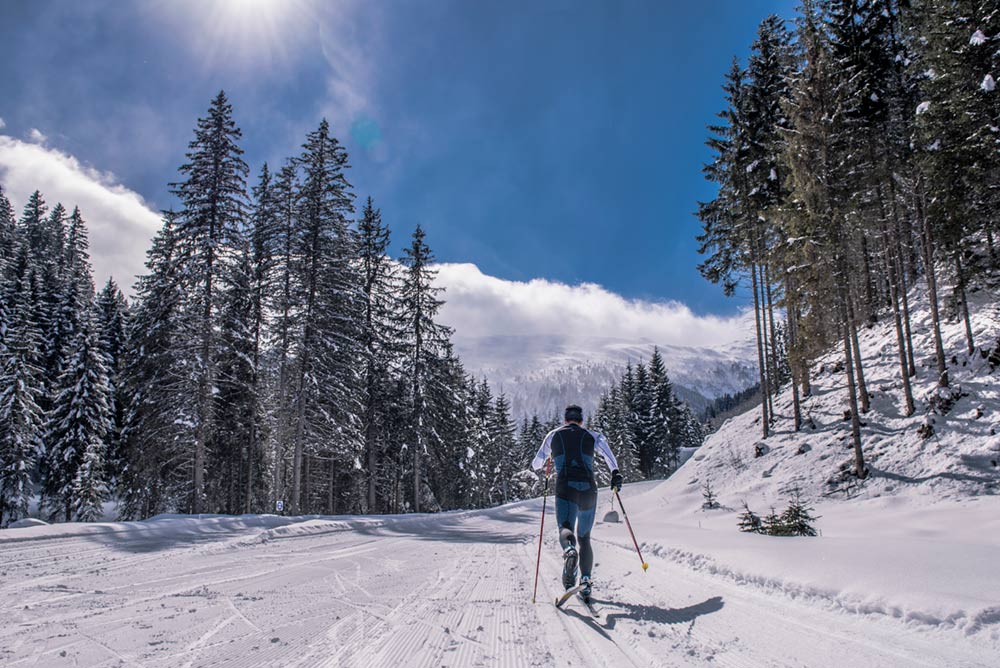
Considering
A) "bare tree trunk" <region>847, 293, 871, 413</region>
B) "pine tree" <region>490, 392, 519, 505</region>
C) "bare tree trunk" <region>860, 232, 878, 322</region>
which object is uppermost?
"bare tree trunk" <region>860, 232, 878, 322</region>

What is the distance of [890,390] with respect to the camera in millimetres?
17844

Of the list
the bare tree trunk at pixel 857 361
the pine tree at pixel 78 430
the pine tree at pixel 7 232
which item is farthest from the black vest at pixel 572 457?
the pine tree at pixel 7 232

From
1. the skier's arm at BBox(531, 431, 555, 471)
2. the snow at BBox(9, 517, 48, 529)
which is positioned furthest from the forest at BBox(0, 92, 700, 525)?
the skier's arm at BBox(531, 431, 555, 471)

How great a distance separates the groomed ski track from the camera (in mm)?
3150

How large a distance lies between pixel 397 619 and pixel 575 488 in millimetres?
2211

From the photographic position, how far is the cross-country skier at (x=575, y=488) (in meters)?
4.93

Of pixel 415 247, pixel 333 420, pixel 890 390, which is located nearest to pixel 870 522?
pixel 890 390

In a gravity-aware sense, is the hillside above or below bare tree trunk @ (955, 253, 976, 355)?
below

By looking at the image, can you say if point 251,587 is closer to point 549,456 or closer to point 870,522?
point 549,456

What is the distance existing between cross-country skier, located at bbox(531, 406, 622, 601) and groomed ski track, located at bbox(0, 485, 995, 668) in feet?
1.42

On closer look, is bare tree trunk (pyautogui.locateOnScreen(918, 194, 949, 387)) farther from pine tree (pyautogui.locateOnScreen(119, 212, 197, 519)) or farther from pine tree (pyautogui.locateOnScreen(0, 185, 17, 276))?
pine tree (pyautogui.locateOnScreen(0, 185, 17, 276))

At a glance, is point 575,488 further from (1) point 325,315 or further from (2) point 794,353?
(1) point 325,315

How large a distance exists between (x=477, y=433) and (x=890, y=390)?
3132cm

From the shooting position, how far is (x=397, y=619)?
4.17 metres
